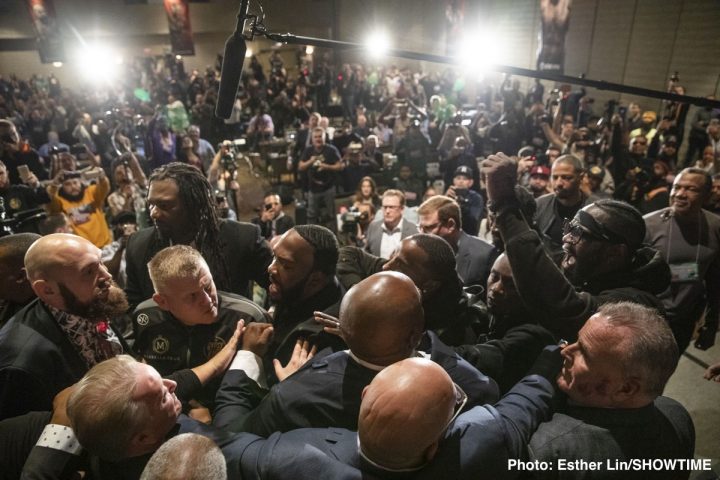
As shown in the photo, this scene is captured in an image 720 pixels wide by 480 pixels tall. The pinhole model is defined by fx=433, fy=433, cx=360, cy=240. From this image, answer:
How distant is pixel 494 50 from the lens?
1565 cm

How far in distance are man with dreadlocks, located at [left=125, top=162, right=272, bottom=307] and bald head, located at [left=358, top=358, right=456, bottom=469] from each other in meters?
1.76

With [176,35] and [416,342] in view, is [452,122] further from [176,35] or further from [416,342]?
[176,35]

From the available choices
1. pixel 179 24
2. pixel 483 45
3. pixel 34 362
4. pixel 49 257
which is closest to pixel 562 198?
pixel 49 257

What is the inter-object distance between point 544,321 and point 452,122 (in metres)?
6.66

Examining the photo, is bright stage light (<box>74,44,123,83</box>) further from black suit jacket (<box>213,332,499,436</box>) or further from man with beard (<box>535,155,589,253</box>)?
black suit jacket (<box>213,332,499,436</box>)

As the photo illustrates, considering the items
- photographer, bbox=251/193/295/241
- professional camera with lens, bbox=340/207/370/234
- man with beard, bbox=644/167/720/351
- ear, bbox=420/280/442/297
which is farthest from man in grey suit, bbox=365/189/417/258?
ear, bbox=420/280/442/297

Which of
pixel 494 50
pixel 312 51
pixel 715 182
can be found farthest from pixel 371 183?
pixel 312 51

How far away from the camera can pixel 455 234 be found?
10.7 ft

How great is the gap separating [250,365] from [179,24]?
17.1 m

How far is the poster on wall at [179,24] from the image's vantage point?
49.8ft

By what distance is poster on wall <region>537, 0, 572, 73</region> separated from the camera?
12.3 metres

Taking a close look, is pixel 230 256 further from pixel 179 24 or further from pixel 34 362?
pixel 179 24

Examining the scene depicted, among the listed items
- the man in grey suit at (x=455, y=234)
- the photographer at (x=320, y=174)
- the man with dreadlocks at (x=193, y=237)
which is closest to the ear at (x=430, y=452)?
the man with dreadlocks at (x=193, y=237)

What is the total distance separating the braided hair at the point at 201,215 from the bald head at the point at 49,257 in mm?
Result: 799
